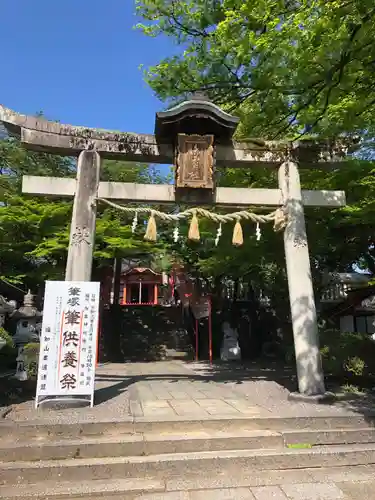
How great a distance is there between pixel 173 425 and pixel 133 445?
812 mm

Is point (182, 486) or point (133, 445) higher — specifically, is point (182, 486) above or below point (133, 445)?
below

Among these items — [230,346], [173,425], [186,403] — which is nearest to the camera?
[173,425]

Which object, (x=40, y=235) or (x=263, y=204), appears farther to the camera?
(x=40, y=235)

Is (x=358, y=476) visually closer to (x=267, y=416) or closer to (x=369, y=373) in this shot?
(x=267, y=416)

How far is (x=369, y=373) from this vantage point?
29.2ft

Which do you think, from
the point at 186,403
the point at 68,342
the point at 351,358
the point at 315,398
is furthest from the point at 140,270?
the point at 315,398

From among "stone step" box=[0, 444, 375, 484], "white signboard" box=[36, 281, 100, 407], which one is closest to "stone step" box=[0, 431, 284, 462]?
"stone step" box=[0, 444, 375, 484]

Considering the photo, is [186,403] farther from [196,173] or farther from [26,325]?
[26,325]

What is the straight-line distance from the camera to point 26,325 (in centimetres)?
1144

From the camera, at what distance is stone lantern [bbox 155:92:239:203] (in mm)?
7867

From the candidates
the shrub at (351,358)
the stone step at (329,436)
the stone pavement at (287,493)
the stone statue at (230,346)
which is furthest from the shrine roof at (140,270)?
the stone pavement at (287,493)

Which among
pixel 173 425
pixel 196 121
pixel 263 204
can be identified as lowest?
pixel 173 425

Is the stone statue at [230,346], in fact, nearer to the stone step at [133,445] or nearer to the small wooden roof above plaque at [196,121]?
the small wooden roof above plaque at [196,121]

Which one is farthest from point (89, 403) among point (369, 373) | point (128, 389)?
point (369, 373)
